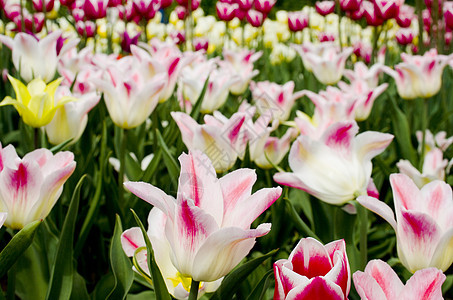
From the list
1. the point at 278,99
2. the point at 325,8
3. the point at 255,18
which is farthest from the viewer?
the point at 325,8

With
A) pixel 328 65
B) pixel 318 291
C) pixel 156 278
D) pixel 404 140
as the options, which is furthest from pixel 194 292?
pixel 328 65

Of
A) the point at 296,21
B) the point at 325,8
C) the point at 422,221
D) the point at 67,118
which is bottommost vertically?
the point at 296,21

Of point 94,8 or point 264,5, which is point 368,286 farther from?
point 264,5

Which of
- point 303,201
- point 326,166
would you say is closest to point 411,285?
point 326,166

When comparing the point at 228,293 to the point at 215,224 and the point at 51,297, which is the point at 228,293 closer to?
the point at 215,224

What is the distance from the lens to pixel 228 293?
2.22ft

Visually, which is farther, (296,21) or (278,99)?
(296,21)

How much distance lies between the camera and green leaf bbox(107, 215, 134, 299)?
768 mm

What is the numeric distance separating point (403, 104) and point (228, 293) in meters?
2.32

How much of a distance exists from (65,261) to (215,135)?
0.38 metres

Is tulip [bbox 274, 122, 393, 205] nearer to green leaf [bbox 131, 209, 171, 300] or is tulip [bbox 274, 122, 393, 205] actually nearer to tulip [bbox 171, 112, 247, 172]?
tulip [bbox 171, 112, 247, 172]

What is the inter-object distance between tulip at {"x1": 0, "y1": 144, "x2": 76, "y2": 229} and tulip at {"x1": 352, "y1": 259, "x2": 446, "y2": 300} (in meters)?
0.43

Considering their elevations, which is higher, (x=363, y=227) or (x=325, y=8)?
(x=363, y=227)

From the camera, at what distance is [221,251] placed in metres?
0.55
